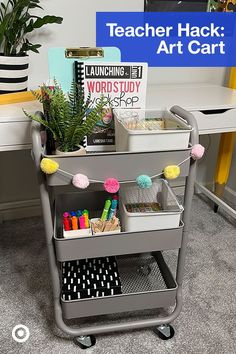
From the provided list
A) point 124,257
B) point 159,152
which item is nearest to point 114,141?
point 159,152

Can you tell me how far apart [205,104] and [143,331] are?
87 cm

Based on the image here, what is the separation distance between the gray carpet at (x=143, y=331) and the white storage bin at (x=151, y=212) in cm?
41

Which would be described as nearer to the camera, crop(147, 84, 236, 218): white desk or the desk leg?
crop(147, 84, 236, 218): white desk

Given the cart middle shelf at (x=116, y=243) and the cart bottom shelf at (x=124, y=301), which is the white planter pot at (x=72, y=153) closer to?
the cart middle shelf at (x=116, y=243)

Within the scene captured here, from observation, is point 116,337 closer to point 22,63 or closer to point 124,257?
point 124,257

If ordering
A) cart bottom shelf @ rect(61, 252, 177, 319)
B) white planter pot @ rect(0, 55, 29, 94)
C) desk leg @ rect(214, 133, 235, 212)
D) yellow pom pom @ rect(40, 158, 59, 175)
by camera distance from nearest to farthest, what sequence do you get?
yellow pom pom @ rect(40, 158, 59, 175) → cart bottom shelf @ rect(61, 252, 177, 319) → white planter pot @ rect(0, 55, 29, 94) → desk leg @ rect(214, 133, 235, 212)

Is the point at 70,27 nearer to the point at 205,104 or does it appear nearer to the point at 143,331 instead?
the point at 205,104

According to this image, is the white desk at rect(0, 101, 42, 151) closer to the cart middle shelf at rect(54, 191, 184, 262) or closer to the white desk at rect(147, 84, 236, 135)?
the cart middle shelf at rect(54, 191, 184, 262)

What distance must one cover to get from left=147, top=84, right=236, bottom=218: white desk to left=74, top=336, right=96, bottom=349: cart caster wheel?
2.71 feet

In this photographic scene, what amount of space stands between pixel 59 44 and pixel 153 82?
0.51 metres

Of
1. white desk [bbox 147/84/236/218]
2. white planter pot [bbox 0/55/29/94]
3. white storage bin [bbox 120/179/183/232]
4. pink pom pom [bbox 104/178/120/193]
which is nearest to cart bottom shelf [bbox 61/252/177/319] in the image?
white storage bin [bbox 120/179/183/232]

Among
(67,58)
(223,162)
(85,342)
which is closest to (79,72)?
(67,58)

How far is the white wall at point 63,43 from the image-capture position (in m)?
1.44

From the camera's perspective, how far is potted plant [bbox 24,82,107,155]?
33.0 inches
